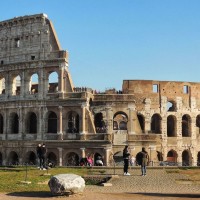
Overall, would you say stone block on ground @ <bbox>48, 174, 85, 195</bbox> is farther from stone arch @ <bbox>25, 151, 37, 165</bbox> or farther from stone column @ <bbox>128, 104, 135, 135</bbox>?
stone arch @ <bbox>25, 151, 37, 165</bbox>

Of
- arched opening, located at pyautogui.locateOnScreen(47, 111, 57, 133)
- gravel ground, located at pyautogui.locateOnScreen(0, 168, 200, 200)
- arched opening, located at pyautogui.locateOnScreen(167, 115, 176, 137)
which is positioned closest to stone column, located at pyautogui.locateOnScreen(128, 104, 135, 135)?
arched opening, located at pyautogui.locateOnScreen(167, 115, 176, 137)

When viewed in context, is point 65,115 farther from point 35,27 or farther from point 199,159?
point 199,159

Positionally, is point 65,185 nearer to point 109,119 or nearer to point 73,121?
point 109,119

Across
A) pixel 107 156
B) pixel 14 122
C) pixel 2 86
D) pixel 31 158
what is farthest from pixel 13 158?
→ pixel 107 156

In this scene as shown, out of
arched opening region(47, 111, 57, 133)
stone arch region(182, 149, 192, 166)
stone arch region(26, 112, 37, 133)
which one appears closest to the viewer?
arched opening region(47, 111, 57, 133)

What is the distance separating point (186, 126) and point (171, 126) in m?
2.00

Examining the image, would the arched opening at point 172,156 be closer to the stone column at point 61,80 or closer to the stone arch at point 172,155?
the stone arch at point 172,155

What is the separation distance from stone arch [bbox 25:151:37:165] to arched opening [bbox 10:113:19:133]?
3116mm

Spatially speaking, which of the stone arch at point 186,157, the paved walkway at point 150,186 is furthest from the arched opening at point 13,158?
the paved walkway at point 150,186

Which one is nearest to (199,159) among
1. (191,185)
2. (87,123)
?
(87,123)

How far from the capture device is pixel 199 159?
4162cm

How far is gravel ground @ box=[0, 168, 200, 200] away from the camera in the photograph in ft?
41.0

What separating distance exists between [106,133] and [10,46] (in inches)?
549

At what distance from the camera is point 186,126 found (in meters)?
41.6
